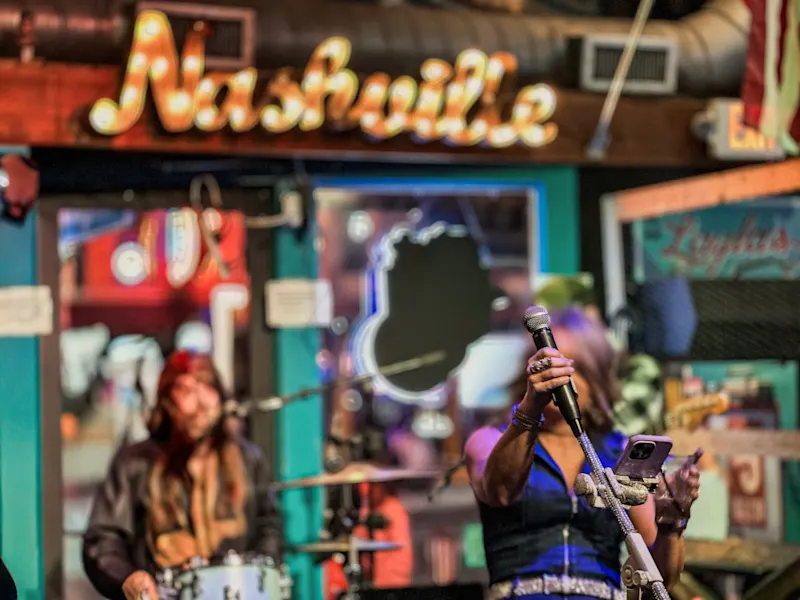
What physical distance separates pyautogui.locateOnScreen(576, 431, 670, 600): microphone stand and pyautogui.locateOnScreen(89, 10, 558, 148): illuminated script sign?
307 centimetres

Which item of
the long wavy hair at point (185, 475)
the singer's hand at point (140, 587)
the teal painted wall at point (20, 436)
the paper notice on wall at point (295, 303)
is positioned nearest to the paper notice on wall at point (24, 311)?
the teal painted wall at point (20, 436)

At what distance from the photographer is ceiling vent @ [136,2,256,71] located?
5367 mm

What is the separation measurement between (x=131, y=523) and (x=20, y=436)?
68 centimetres

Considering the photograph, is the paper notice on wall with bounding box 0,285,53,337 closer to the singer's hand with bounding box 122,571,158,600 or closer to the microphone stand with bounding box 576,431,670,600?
the singer's hand with bounding box 122,571,158,600

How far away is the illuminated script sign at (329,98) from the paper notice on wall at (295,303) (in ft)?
2.65

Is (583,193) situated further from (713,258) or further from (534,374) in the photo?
(534,374)

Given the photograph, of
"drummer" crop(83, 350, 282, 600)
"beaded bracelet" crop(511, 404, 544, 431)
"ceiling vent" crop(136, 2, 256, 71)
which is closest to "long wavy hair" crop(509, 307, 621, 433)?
"beaded bracelet" crop(511, 404, 544, 431)

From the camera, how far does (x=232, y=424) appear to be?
5.90 metres

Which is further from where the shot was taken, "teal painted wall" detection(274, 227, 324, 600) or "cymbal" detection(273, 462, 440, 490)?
"teal painted wall" detection(274, 227, 324, 600)

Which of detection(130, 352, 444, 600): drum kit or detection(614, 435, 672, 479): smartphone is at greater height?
detection(614, 435, 672, 479): smartphone

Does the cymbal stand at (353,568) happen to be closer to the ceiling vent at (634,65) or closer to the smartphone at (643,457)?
the smartphone at (643,457)

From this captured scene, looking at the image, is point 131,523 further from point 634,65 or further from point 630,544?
point 634,65

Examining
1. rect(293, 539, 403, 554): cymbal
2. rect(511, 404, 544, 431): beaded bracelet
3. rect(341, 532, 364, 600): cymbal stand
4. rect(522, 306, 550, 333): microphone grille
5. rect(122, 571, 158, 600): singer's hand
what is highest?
rect(522, 306, 550, 333): microphone grille

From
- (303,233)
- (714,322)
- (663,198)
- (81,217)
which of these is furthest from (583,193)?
(81,217)
